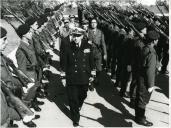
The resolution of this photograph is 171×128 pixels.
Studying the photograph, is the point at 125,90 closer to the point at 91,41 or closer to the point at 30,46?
the point at 91,41

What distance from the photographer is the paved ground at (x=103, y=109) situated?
8.12m

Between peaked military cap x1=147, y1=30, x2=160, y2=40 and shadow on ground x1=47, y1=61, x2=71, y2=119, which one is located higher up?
peaked military cap x1=147, y1=30, x2=160, y2=40

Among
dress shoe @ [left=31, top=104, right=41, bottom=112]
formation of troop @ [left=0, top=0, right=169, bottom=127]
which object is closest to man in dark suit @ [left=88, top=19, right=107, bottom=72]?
formation of troop @ [left=0, top=0, right=169, bottom=127]

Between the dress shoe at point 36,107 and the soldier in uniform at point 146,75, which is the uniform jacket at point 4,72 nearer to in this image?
the soldier in uniform at point 146,75

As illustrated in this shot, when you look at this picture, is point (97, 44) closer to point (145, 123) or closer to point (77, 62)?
point (77, 62)

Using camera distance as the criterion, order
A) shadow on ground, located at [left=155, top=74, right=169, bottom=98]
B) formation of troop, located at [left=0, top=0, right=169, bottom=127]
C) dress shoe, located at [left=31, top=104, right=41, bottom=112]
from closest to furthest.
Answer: formation of troop, located at [left=0, top=0, right=169, bottom=127] → dress shoe, located at [left=31, top=104, right=41, bottom=112] → shadow on ground, located at [left=155, top=74, right=169, bottom=98]

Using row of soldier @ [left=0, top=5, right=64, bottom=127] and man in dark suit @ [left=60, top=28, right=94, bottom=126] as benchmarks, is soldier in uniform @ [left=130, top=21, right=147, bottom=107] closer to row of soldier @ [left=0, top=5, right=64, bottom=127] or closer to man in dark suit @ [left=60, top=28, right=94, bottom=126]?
man in dark suit @ [left=60, top=28, right=94, bottom=126]

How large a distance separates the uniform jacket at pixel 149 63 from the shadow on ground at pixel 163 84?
8.87ft

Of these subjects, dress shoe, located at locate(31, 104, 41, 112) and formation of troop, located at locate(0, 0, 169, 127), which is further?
dress shoe, located at locate(31, 104, 41, 112)

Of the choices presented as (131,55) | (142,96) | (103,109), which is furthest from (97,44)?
(142,96)

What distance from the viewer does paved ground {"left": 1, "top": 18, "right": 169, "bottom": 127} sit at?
812 centimetres

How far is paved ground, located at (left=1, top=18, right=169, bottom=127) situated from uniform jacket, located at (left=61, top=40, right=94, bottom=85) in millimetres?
971

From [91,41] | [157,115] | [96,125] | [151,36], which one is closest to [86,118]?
[96,125]

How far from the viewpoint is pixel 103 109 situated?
29.7ft
